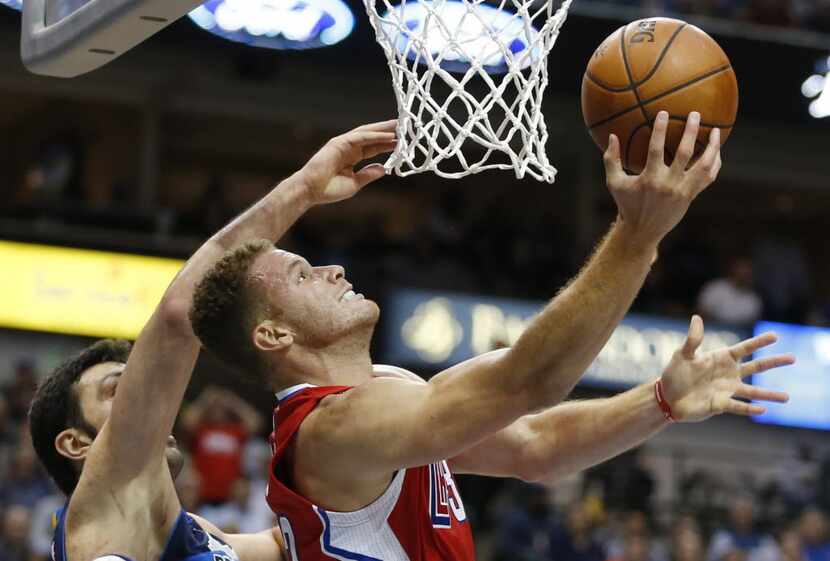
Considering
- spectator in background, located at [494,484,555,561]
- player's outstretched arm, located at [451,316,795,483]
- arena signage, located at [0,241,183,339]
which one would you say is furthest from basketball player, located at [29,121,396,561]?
arena signage, located at [0,241,183,339]

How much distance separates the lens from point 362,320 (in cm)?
342

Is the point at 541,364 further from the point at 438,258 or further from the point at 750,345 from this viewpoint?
the point at 438,258

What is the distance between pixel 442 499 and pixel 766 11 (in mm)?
11628

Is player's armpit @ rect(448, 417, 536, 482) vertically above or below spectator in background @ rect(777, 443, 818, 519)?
above

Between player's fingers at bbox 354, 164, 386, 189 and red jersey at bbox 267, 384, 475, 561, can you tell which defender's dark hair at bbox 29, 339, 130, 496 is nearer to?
red jersey at bbox 267, 384, 475, 561

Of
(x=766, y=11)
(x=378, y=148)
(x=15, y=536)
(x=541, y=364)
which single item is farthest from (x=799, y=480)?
(x=541, y=364)

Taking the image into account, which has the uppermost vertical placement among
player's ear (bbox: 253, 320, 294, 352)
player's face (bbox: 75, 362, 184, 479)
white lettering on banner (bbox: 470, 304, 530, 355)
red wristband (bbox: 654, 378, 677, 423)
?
player's ear (bbox: 253, 320, 294, 352)

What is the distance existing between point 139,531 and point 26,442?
21.2 ft

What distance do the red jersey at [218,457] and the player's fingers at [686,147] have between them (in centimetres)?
731

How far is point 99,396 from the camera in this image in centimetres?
392

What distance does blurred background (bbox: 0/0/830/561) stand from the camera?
1065 centimetres

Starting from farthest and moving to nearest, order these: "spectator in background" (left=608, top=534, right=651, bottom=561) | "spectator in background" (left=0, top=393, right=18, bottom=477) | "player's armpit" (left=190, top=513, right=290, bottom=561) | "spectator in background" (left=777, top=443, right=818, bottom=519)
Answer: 1. "spectator in background" (left=777, top=443, right=818, bottom=519)
2. "spectator in background" (left=608, top=534, right=651, bottom=561)
3. "spectator in background" (left=0, top=393, right=18, bottom=477)
4. "player's armpit" (left=190, top=513, right=290, bottom=561)

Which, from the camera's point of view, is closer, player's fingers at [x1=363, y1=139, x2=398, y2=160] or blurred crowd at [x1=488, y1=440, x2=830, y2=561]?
player's fingers at [x1=363, y1=139, x2=398, y2=160]

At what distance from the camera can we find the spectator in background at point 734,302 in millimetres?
13727
